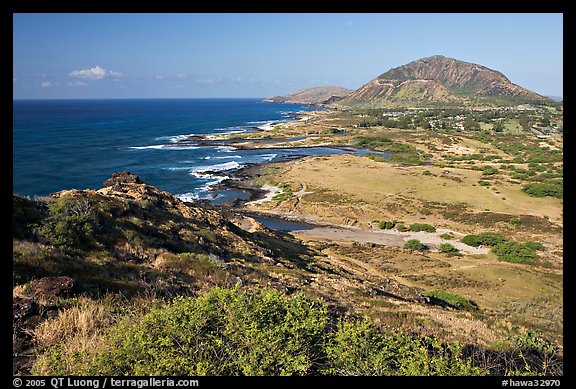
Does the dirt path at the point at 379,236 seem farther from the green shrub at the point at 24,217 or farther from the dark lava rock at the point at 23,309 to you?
the dark lava rock at the point at 23,309

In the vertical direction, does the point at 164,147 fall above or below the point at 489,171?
above

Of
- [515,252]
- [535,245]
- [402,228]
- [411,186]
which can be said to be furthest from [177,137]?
[535,245]

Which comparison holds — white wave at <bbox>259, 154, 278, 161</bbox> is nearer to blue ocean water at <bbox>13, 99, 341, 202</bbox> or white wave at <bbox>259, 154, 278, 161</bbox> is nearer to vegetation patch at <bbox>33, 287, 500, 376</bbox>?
blue ocean water at <bbox>13, 99, 341, 202</bbox>

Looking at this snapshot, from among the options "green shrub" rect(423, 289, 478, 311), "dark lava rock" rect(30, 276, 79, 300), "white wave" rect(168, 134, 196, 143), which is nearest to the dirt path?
"green shrub" rect(423, 289, 478, 311)

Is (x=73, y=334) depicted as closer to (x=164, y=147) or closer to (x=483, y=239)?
(x=483, y=239)
